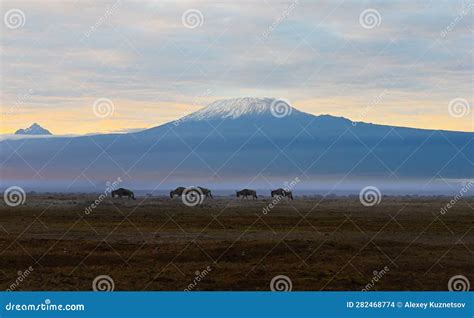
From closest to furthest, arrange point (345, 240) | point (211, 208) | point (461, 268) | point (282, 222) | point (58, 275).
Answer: point (58, 275)
point (461, 268)
point (345, 240)
point (282, 222)
point (211, 208)

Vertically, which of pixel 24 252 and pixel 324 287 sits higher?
pixel 24 252

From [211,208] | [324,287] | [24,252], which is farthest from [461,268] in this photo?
[211,208]

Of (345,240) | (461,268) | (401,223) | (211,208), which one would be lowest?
(461,268)

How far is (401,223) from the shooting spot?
148 ft

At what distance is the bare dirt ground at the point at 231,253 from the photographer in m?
22.8

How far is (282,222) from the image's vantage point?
4475 cm

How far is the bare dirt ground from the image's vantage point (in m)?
22.8

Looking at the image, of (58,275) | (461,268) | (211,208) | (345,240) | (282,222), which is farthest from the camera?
(211,208)

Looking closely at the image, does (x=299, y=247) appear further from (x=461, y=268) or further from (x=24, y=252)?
(x=24, y=252)

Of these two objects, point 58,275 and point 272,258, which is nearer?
point 58,275

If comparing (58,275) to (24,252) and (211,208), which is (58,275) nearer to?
(24,252)

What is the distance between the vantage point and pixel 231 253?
27469 mm

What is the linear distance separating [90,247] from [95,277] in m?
6.56

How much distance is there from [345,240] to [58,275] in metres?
14.2
